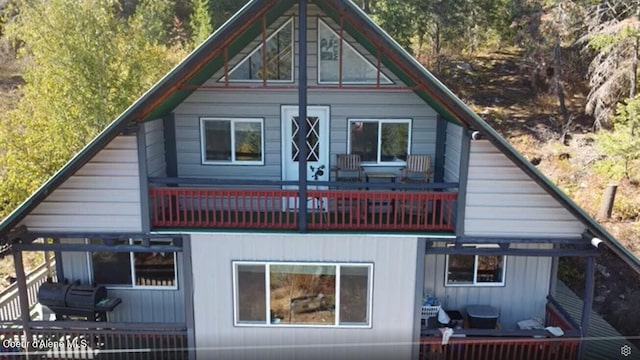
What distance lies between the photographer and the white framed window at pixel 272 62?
9.80m

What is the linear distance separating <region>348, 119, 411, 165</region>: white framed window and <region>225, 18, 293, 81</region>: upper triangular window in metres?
1.88

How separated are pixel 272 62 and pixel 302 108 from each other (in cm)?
252

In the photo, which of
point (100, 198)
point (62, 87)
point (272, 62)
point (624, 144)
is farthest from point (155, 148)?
point (624, 144)

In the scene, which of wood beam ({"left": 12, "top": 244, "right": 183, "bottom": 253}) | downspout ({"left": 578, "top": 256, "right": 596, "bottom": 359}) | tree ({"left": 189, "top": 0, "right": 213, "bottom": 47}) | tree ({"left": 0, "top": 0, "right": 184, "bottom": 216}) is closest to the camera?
wood beam ({"left": 12, "top": 244, "right": 183, "bottom": 253})

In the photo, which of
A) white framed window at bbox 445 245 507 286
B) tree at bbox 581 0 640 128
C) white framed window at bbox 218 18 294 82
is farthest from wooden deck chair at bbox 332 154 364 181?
tree at bbox 581 0 640 128

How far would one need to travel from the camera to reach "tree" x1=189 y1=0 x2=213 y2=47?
26719mm

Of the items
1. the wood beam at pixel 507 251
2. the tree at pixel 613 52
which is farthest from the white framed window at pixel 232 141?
the tree at pixel 613 52

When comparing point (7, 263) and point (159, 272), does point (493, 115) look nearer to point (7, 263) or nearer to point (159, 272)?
point (159, 272)

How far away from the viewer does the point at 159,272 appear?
10.5 metres

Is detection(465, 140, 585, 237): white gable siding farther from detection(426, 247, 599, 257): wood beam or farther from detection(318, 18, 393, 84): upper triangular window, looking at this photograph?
detection(318, 18, 393, 84): upper triangular window

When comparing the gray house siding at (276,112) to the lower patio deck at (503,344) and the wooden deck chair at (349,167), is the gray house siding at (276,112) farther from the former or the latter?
the lower patio deck at (503,344)

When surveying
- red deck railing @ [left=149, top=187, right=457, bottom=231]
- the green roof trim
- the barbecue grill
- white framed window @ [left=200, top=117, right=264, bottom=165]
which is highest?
the green roof trim

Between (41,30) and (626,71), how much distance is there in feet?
76.3

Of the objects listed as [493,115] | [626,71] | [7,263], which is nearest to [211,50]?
[7,263]
